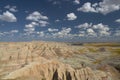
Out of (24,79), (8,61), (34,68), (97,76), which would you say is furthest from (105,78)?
(8,61)

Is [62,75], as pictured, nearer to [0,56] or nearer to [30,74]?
[30,74]

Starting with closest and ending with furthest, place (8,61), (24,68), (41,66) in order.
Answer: (24,68) < (41,66) < (8,61)

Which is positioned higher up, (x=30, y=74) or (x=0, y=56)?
(x=0, y=56)

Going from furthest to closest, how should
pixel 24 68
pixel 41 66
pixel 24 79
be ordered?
Answer: pixel 41 66, pixel 24 68, pixel 24 79

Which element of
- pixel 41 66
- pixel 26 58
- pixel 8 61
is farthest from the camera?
pixel 26 58

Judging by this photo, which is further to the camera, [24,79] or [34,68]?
[34,68]

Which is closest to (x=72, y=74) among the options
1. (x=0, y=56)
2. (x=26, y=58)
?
(x=26, y=58)

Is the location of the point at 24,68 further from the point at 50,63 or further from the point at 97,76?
the point at 97,76
